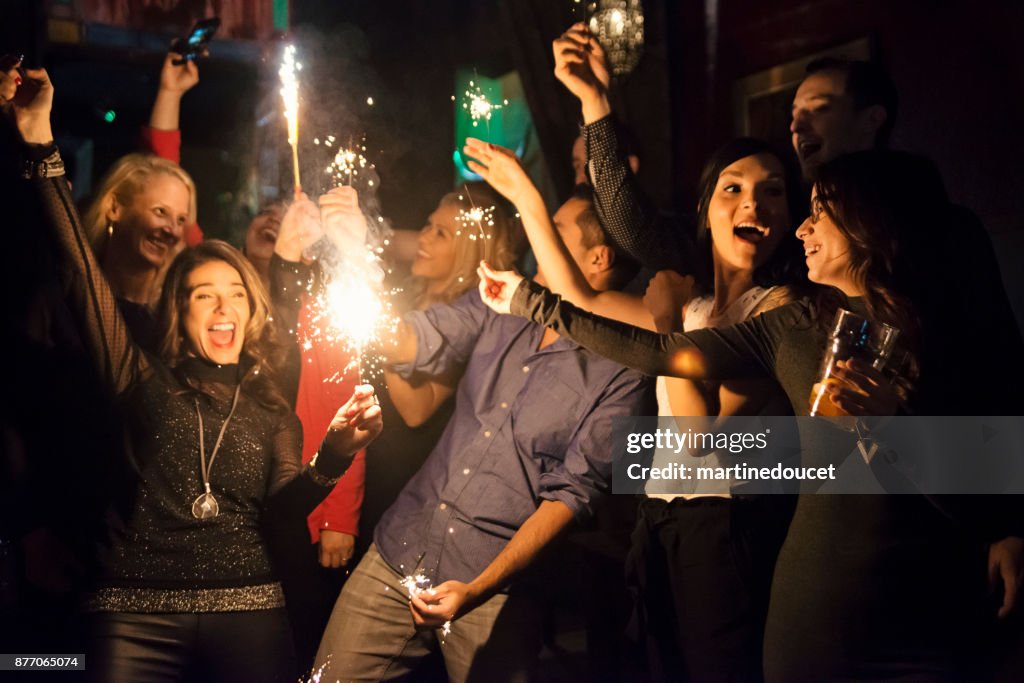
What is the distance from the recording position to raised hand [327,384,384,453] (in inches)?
104

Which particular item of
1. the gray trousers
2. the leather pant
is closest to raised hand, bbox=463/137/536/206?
the gray trousers

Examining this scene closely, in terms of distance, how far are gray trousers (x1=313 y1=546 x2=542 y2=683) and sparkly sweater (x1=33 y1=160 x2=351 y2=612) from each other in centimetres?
25

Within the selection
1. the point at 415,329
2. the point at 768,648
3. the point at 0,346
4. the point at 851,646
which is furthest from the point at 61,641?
the point at 851,646

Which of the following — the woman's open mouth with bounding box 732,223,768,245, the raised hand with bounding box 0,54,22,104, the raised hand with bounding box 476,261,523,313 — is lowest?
the raised hand with bounding box 476,261,523,313

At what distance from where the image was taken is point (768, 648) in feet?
7.20

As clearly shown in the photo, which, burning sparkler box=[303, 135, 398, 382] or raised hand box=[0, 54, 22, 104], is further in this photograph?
burning sparkler box=[303, 135, 398, 382]

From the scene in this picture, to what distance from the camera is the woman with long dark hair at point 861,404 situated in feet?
6.78

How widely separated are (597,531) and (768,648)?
125 centimetres

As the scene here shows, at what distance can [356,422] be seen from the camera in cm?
269

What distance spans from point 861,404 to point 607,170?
120 cm

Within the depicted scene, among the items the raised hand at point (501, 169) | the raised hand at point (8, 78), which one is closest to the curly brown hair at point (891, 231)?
the raised hand at point (501, 169)

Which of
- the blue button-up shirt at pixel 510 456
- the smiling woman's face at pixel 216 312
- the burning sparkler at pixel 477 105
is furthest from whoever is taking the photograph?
the burning sparkler at pixel 477 105

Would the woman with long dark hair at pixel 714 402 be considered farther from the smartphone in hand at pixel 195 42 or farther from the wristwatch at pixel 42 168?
the wristwatch at pixel 42 168

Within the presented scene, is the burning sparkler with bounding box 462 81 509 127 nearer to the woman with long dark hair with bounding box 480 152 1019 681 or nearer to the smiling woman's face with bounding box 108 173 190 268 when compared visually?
the smiling woman's face with bounding box 108 173 190 268
